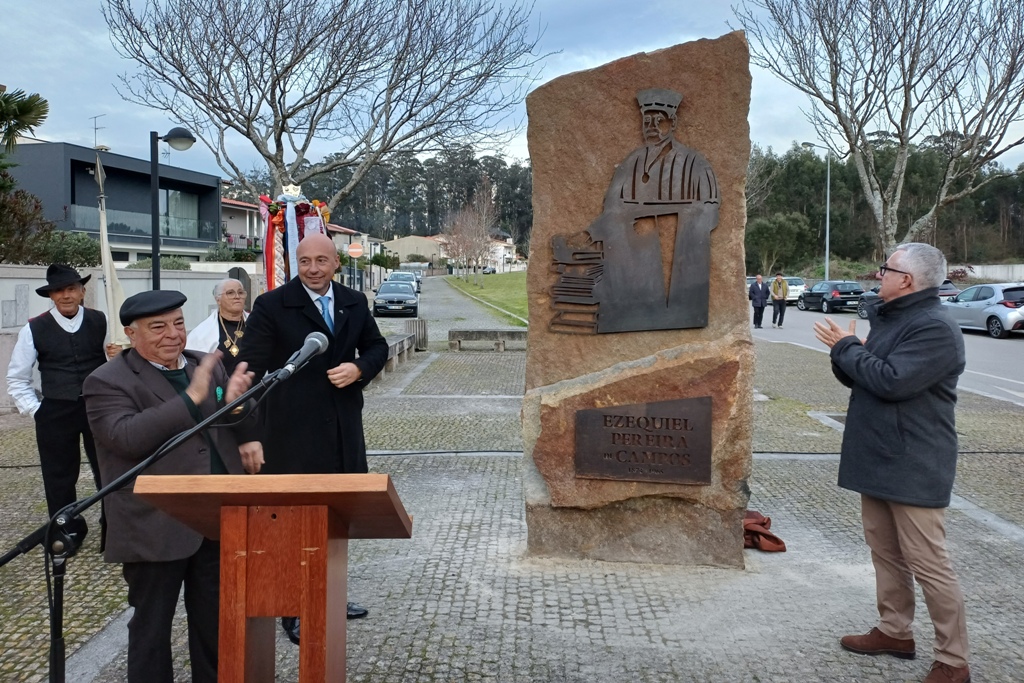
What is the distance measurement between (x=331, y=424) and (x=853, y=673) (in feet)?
8.46

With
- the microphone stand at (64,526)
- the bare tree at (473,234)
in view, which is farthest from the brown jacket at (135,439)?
the bare tree at (473,234)

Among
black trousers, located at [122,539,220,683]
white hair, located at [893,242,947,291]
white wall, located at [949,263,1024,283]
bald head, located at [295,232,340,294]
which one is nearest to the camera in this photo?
black trousers, located at [122,539,220,683]

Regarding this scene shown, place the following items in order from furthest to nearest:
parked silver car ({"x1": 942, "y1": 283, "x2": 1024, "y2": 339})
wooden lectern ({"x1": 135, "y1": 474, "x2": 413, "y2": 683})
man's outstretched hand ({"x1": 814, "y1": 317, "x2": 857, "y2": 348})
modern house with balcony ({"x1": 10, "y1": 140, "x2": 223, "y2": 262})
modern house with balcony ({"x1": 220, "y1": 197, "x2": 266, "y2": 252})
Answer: modern house with balcony ({"x1": 220, "y1": 197, "x2": 266, "y2": 252}) → modern house with balcony ({"x1": 10, "y1": 140, "x2": 223, "y2": 262}) → parked silver car ({"x1": 942, "y1": 283, "x2": 1024, "y2": 339}) → man's outstretched hand ({"x1": 814, "y1": 317, "x2": 857, "y2": 348}) → wooden lectern ({"x1": 135, "y1": 474, "x2": 413, "y2": 683})

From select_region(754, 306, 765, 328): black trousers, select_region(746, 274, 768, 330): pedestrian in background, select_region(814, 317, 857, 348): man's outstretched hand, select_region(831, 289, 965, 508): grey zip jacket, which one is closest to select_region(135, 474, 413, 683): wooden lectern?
select_region(831, 289, 965, 508): grey zip jacket

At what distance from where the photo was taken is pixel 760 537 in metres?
5.18

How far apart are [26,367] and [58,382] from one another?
0.73ft

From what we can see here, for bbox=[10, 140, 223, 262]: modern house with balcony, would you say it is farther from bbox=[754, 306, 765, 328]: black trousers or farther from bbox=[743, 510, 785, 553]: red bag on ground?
bbox=[743, 510, 785, 553]: red bag on ground

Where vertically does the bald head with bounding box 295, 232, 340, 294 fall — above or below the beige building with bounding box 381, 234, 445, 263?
below

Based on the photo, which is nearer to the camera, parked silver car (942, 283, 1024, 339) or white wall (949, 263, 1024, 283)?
parked silver car (942, 283, 1024, 339)

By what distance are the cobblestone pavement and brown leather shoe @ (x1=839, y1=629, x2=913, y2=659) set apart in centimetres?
5

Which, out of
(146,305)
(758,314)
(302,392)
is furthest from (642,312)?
(758,314)

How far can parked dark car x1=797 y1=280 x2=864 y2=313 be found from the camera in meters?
32.2

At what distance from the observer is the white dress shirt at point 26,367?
5.11 meters

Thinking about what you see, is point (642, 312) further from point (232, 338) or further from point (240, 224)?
point (240, 224)
